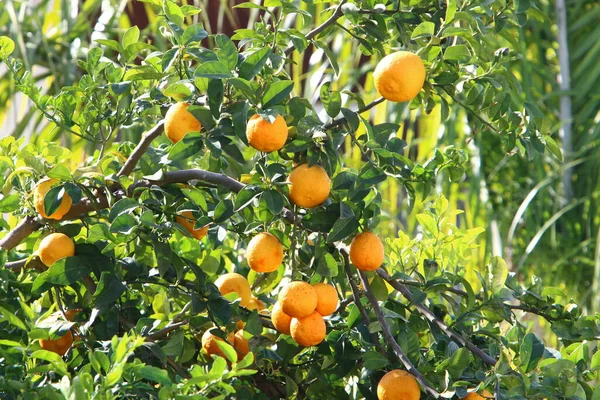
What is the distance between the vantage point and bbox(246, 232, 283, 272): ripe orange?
0.77 metres

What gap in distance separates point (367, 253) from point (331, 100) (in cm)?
14

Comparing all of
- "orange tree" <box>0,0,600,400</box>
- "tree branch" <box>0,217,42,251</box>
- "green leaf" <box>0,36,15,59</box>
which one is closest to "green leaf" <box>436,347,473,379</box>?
"orange tree" <box>0,0,600,400</box>

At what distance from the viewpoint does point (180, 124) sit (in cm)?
75

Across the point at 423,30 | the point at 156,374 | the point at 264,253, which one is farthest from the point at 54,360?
the point at 423,30

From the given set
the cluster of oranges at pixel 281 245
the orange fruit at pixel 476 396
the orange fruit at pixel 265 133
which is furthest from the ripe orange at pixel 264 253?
the orange fruit at pixel 476 396

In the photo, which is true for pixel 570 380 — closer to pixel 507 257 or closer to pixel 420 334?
pixel 420 334

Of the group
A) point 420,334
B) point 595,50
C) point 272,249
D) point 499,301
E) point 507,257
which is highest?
point 272,249

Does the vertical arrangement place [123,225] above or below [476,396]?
above

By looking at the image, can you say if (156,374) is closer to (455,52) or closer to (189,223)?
(189,223)

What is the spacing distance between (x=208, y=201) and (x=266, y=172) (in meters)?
0.17

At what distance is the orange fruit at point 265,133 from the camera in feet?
2.30

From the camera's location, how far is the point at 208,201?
89 cm

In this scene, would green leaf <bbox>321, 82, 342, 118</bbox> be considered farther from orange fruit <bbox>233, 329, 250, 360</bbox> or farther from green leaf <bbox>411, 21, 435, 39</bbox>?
orange fruit <bbox>233, 329, 250, 360</bbox>

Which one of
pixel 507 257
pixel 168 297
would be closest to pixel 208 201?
pixel 168 297
